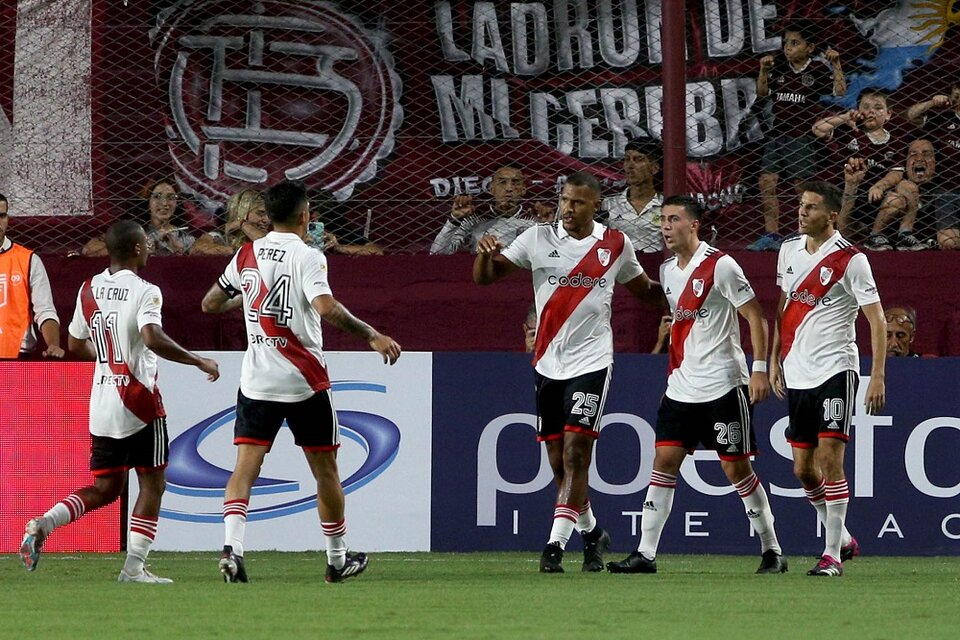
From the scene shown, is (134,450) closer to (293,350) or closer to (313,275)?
(293,350)

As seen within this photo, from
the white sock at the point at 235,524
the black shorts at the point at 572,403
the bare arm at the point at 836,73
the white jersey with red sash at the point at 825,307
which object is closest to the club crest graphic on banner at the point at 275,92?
the bare arm at the point at 836,73

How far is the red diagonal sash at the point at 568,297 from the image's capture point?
8.11m

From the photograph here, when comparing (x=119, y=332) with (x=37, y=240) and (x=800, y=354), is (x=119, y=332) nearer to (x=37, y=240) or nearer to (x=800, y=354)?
(x=800, y=354)

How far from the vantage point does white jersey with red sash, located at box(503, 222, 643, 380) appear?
26.5 feet

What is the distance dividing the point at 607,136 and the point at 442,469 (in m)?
3.18

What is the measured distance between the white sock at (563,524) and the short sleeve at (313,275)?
5.77 feet

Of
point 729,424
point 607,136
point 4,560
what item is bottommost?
point 4,560

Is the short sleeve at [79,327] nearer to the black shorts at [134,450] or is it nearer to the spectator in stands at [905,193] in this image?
the black shorts at [134,450]

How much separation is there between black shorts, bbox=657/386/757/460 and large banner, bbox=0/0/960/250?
12.5ft

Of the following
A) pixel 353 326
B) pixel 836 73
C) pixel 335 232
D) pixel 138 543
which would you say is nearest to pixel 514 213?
pixel 335 232

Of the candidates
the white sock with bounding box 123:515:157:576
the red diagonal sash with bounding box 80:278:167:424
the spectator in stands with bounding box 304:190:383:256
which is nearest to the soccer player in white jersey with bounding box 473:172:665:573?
the red diagonal sash with bounding box 80:278:167:424

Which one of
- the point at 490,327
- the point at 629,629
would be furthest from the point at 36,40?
the point at 629,629

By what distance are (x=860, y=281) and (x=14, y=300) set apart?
216 inches

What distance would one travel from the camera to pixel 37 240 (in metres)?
11.6
